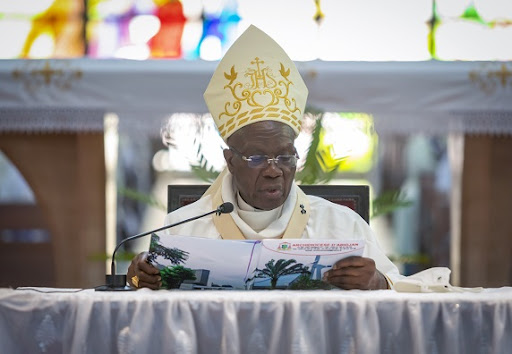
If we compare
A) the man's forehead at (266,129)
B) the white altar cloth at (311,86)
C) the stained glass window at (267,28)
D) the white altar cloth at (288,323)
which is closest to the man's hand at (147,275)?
the white altar cloth at (288,323)

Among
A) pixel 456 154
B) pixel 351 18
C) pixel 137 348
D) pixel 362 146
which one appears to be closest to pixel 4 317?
pixel 137 348

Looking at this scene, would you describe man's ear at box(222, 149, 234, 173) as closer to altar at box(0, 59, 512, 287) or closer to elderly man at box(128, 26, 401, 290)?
elderly man at box(128, 26, 401, 290)

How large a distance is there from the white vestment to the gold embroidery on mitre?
0.96 feet

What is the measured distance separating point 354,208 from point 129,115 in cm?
280

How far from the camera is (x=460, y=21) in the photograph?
741 centimetres

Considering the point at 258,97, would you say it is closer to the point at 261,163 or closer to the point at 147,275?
the point at 261,163

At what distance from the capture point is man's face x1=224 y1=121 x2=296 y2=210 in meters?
3.30

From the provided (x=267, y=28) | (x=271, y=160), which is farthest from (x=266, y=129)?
(x=267, y=28)

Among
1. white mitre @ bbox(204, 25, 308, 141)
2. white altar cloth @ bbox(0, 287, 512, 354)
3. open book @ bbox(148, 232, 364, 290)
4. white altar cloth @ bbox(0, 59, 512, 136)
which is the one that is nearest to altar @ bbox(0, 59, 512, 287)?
white altar cloth @ bbox(0, 59, 512, 136)

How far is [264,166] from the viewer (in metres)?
3.30

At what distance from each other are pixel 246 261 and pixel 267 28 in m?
4.99

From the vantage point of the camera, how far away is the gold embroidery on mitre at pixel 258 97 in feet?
11.2

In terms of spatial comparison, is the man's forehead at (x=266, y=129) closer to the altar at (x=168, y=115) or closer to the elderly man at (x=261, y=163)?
the elderly man at (x=261, y=163)

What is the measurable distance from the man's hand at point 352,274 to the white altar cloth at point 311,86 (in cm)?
335
